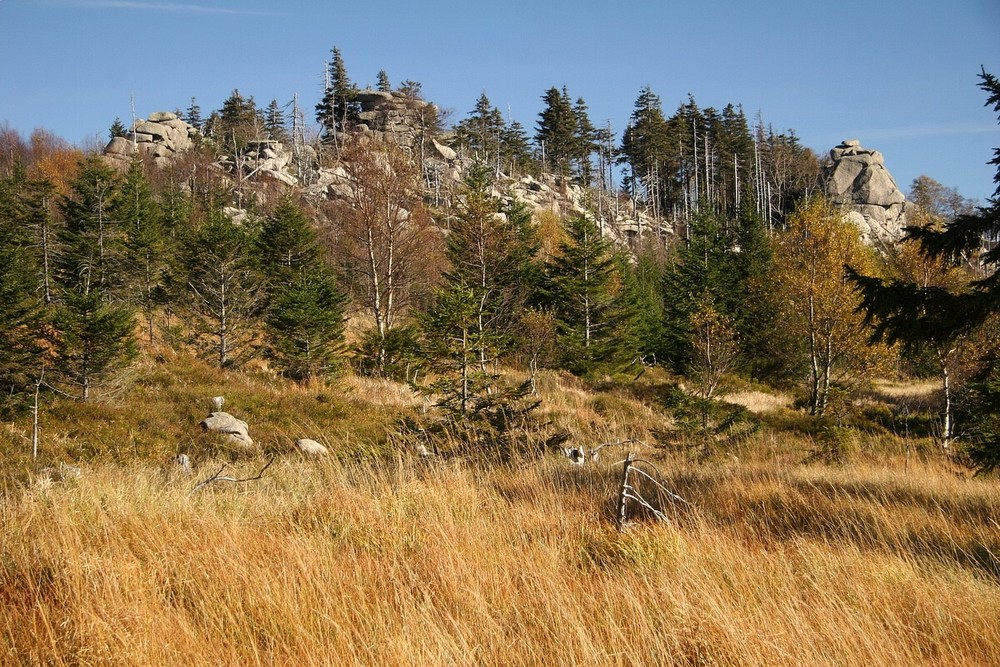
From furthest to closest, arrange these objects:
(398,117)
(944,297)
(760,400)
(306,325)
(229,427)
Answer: (398,117)
(760,400)
(306,325)
(229,427)
(944,297)

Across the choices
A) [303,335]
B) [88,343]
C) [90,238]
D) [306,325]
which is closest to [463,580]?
[88,343]

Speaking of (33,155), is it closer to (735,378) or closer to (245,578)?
(735,378)

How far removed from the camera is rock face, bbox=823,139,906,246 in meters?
71.1

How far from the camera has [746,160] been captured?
73812mm

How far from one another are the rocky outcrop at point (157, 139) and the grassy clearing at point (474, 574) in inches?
2677

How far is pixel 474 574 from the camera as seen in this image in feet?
9.79

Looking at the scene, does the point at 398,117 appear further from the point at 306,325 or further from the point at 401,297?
the point at 306,325

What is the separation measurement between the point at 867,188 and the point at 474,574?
8459 cm

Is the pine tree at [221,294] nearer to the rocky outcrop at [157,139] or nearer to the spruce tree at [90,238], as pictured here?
the spruce tree at [90,238]

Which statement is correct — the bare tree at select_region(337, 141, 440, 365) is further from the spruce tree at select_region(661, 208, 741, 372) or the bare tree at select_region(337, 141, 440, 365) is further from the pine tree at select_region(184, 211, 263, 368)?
the spruce tree at select_region(661, 208, 741, 372)

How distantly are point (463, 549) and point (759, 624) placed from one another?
1506 mm

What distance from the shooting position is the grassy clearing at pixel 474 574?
7.79 feet

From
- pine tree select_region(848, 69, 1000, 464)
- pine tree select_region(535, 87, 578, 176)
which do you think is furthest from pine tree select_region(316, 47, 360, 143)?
pine tree select_region(848, 69, 1000, 464)

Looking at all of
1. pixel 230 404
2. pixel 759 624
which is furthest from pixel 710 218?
pixel 759 624
